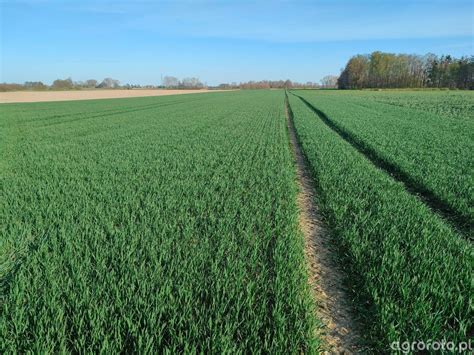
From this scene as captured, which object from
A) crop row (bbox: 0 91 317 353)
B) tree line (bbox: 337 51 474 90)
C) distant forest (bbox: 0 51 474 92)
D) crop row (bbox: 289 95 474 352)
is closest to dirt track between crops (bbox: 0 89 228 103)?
distant forest (bbox: 0 51 474 92)

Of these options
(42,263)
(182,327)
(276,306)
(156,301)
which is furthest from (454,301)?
(42,263)

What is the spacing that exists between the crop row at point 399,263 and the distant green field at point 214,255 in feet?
0.09

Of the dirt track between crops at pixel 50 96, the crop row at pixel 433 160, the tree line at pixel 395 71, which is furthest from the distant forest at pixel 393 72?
the crop row at pixel 433 160

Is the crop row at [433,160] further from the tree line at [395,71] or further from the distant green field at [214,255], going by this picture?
the tree line at [395,71]

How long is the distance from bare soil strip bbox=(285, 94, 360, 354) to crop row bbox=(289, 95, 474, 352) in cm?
18

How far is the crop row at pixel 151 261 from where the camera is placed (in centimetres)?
295

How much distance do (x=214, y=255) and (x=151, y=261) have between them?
36.3 inches

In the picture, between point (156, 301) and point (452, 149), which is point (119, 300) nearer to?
point (156, 301)

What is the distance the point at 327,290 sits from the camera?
421 centimetres

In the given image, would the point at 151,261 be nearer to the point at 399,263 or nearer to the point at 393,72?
the point at 399,263

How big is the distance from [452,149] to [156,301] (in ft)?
45.6

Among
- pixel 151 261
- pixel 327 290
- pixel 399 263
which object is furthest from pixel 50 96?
pixel 399 263

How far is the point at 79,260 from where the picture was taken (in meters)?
4.28

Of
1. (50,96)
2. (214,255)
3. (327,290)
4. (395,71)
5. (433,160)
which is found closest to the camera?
(327,290)
